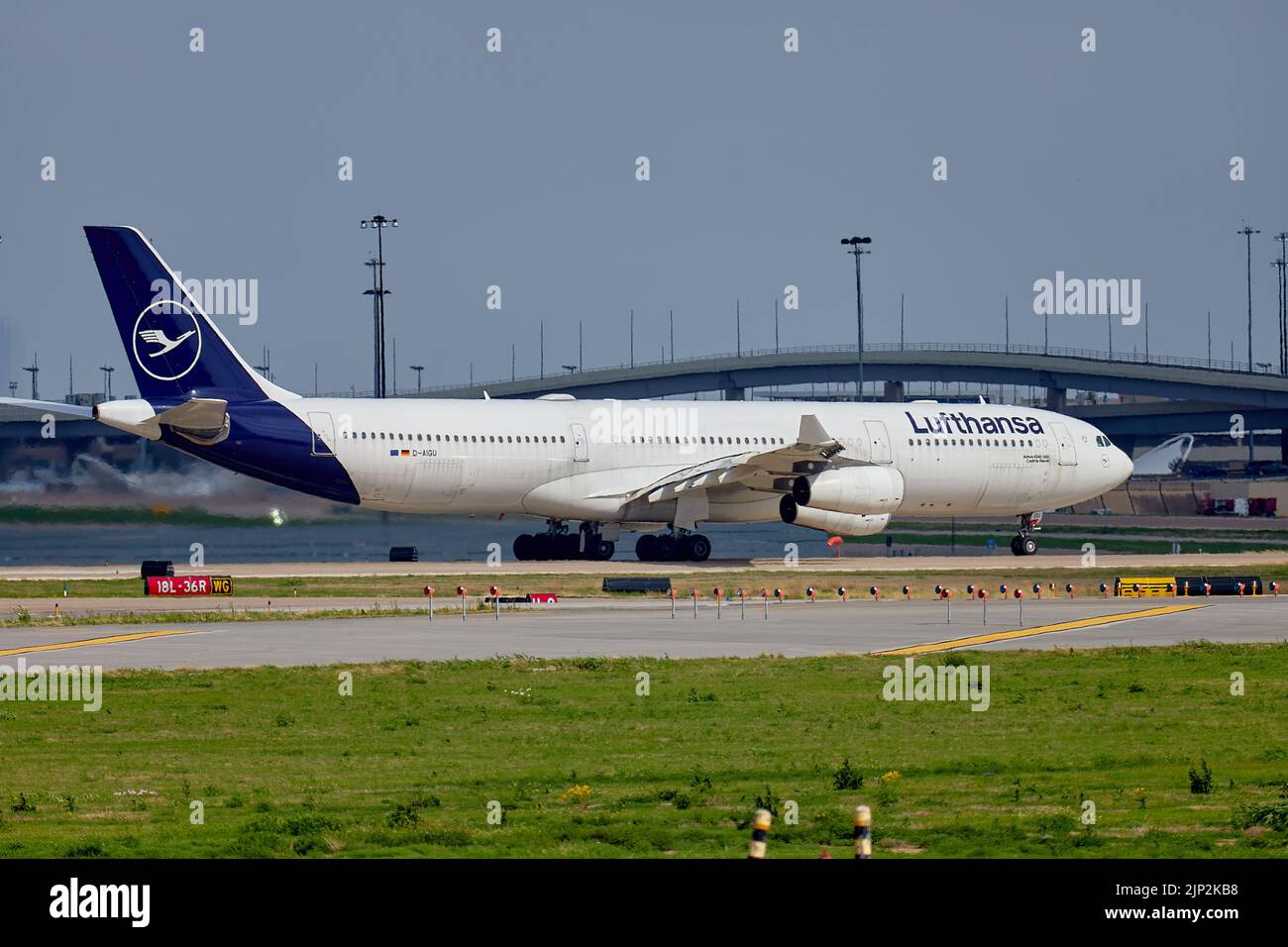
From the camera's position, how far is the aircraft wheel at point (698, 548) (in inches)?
2327

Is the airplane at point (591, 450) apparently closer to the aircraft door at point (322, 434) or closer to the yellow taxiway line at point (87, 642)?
the aircraft door at point (322, 434)

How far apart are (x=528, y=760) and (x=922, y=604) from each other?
26324 mm

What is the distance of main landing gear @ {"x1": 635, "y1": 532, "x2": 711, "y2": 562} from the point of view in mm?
59094

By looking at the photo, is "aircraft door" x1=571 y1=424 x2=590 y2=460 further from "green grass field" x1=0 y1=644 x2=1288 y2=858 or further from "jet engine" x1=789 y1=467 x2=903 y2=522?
"green grass field" x1=0 y1=644 x2=1288 y2=858

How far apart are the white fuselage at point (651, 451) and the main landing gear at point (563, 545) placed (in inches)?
57.1

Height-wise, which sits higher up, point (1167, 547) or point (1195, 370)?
point (1195, 370)

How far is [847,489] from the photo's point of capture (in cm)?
5703

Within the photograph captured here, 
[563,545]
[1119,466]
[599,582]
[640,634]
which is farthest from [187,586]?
[1119,466]

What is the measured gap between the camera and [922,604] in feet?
148

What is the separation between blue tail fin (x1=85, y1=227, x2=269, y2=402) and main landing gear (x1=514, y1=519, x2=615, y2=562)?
12.3 meters
